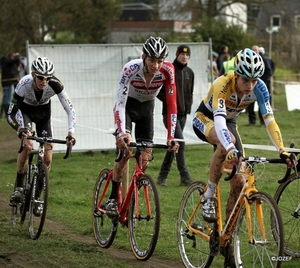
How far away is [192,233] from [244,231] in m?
1.18

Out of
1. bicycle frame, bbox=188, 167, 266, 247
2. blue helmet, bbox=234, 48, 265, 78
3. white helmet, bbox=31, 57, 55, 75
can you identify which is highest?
white helmet, bbox=31, 57, 55, 75

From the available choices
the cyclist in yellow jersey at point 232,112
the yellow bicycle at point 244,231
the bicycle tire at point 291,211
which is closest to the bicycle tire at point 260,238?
the yellow bicycle at point 244,231

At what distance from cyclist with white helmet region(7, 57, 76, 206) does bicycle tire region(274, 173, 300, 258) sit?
111 inches

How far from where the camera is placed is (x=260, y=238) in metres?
6.88

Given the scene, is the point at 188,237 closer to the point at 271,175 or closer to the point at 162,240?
the point at 162,240

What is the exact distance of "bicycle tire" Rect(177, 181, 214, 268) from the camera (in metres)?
7.93

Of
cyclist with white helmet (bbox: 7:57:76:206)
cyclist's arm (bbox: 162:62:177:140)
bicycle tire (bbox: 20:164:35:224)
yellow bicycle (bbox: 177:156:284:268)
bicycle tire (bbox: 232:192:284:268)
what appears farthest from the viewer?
bicycle tire (bbox: 20:164:35:224)

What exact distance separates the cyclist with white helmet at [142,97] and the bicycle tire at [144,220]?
329 mm

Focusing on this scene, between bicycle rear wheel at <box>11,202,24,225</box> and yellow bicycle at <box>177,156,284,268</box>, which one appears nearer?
yellow bicycle at <box>177,156,284,268</box>

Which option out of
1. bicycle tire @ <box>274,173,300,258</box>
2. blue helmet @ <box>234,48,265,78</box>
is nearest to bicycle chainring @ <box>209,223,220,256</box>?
bicycle tire @ <box>274,173,300,258</box>

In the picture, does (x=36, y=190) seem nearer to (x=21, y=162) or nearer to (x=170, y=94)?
(x=21, y=162)

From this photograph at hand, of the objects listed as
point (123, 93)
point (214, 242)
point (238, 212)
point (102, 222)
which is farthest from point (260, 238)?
point (102, 222)

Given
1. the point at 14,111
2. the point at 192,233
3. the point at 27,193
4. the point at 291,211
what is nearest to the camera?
the point at 192,233

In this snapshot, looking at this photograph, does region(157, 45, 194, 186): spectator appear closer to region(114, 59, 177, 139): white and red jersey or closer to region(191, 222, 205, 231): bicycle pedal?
region(114, 59, 177, 139): white and red jersey
